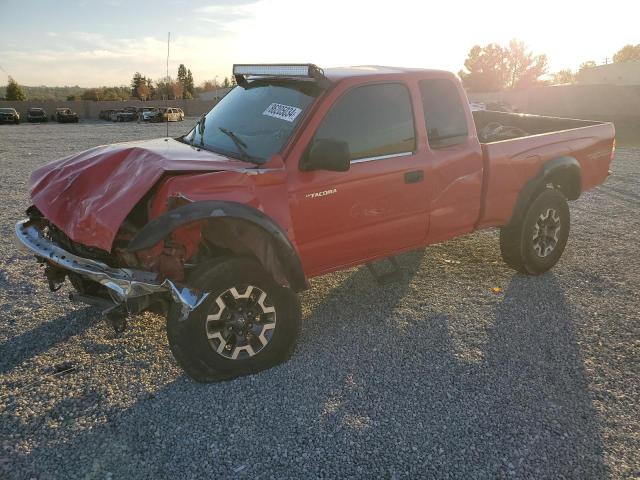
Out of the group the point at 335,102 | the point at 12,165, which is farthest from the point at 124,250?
the point at 12,165

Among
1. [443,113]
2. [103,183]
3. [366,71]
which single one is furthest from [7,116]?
[443,113]

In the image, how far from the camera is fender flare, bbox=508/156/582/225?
16.2ft

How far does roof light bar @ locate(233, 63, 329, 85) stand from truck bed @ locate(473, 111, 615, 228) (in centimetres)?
175

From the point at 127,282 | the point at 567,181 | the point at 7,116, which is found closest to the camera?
the point at 127,282

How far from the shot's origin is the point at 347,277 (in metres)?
5.31

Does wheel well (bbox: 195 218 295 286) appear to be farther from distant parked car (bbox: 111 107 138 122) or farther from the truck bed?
distant parked car (bbox: 111 107 138 122)

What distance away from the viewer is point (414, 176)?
404 cm

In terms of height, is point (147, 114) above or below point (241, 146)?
above

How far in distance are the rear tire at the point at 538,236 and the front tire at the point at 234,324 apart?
2574 millimetres

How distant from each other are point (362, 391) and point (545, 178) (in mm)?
3006

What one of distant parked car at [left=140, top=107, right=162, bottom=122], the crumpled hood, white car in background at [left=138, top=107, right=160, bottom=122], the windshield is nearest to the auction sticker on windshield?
the windshield

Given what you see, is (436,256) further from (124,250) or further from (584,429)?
(124,250)

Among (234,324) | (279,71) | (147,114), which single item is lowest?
(234,324)

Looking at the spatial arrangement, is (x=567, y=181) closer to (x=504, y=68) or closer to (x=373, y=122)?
(x=373, y=122)
